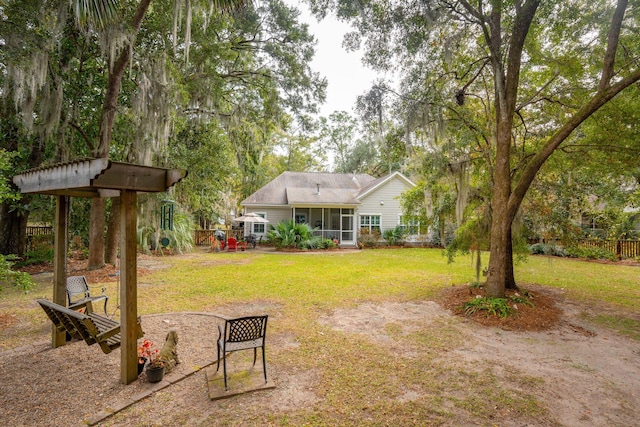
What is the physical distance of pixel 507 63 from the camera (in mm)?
6930

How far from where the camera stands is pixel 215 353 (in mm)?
4309

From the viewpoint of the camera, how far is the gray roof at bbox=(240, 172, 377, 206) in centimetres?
1964

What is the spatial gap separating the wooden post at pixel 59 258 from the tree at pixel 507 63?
22.0 feet

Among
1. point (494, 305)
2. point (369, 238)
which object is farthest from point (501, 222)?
point (369, 238)

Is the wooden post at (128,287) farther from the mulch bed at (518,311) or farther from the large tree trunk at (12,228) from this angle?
the large tree trunk at (12,228)

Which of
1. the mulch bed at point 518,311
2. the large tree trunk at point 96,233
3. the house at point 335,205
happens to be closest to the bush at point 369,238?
the house at point 335,205

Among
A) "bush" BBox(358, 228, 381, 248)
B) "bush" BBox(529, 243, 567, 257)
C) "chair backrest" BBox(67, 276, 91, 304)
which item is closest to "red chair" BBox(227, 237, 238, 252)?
"bush" BBox(358, 228, 381, 248)

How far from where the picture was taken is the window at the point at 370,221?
804 inches

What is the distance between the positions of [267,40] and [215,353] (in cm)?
1037

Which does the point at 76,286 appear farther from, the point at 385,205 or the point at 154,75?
the point at 385,205

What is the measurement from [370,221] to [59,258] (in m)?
17.6

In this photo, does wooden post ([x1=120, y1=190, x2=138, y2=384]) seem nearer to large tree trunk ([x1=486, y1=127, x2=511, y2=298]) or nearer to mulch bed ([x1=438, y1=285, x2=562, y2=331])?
mulch bed ([x1=438, y1=285, x2=562, y2=331])

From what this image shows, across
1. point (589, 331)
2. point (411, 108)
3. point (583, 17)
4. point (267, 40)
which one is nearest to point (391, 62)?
point (411, 108)

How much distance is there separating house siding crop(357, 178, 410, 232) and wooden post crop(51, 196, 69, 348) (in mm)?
16976
